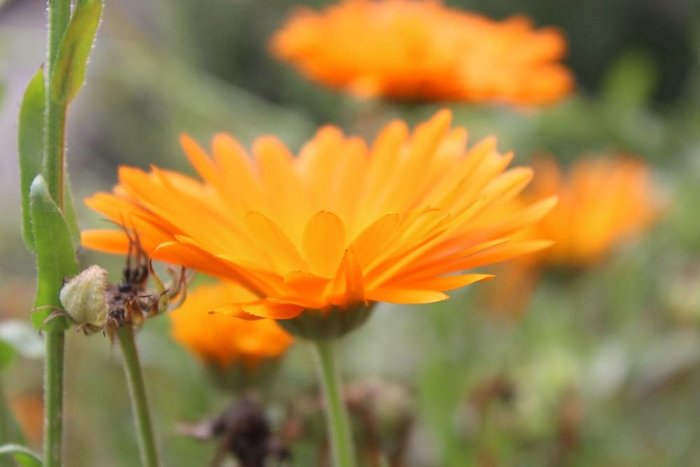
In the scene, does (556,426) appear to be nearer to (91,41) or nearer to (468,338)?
(468,338)

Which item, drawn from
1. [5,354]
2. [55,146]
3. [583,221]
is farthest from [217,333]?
[583,221]

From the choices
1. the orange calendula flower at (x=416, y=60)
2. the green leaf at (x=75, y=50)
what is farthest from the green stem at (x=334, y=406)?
the orange calendula flower at (x=416, y=60)

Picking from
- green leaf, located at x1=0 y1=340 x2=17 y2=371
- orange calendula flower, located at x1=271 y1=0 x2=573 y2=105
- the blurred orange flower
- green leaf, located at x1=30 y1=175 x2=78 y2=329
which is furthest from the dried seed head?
orange calendula flower, located at x1=271 y1=0 x2=573 y2=105

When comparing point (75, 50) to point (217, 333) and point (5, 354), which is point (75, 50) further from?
point (217, 333)

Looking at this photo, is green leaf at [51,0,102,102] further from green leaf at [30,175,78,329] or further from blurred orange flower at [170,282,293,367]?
blurred orange flower at [170,282,293,367]

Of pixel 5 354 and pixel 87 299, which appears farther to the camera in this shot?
pixel 5 354

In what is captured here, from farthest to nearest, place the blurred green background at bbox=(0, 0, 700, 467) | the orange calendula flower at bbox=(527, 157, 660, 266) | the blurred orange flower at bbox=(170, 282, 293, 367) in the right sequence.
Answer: the orange calendula flower at bbox=(527, 157, 660, 266) < the blurred green background at bbox=(0, 0, 700, 467) < the blurred orange flower at bbox=(170, 282, 293, 367)
